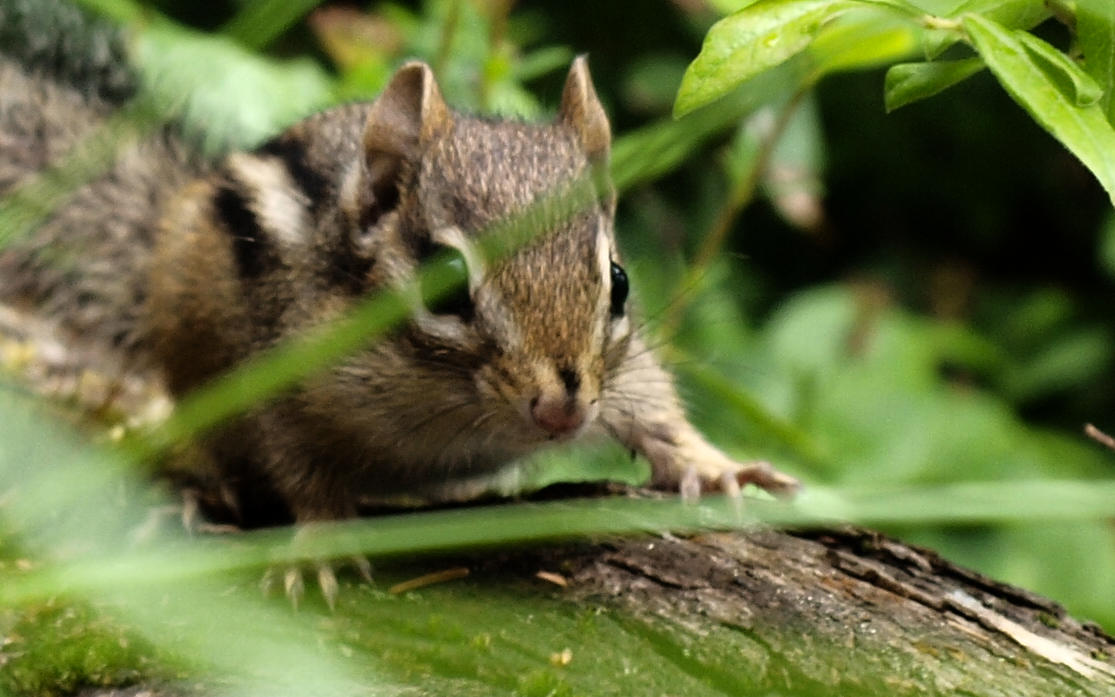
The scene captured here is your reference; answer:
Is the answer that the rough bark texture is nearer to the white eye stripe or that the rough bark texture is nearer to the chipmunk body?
the chipmunk body

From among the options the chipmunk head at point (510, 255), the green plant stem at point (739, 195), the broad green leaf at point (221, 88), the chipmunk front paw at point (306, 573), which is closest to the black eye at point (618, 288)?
the chipmunk head at point (510, 255)

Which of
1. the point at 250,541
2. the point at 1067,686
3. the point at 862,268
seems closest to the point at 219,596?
the point at 250,541

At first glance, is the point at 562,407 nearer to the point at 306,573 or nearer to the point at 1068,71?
the point at 306,573

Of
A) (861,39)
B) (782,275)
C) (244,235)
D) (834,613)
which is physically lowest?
(834,613)

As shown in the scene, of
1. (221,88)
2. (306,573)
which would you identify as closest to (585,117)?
(306,573)

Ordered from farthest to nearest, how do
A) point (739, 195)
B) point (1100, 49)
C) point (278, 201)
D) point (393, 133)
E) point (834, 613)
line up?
point (739, 195)
point (278, 201)
point (393, 133)
point (834, 613)
point (1100, 49)
